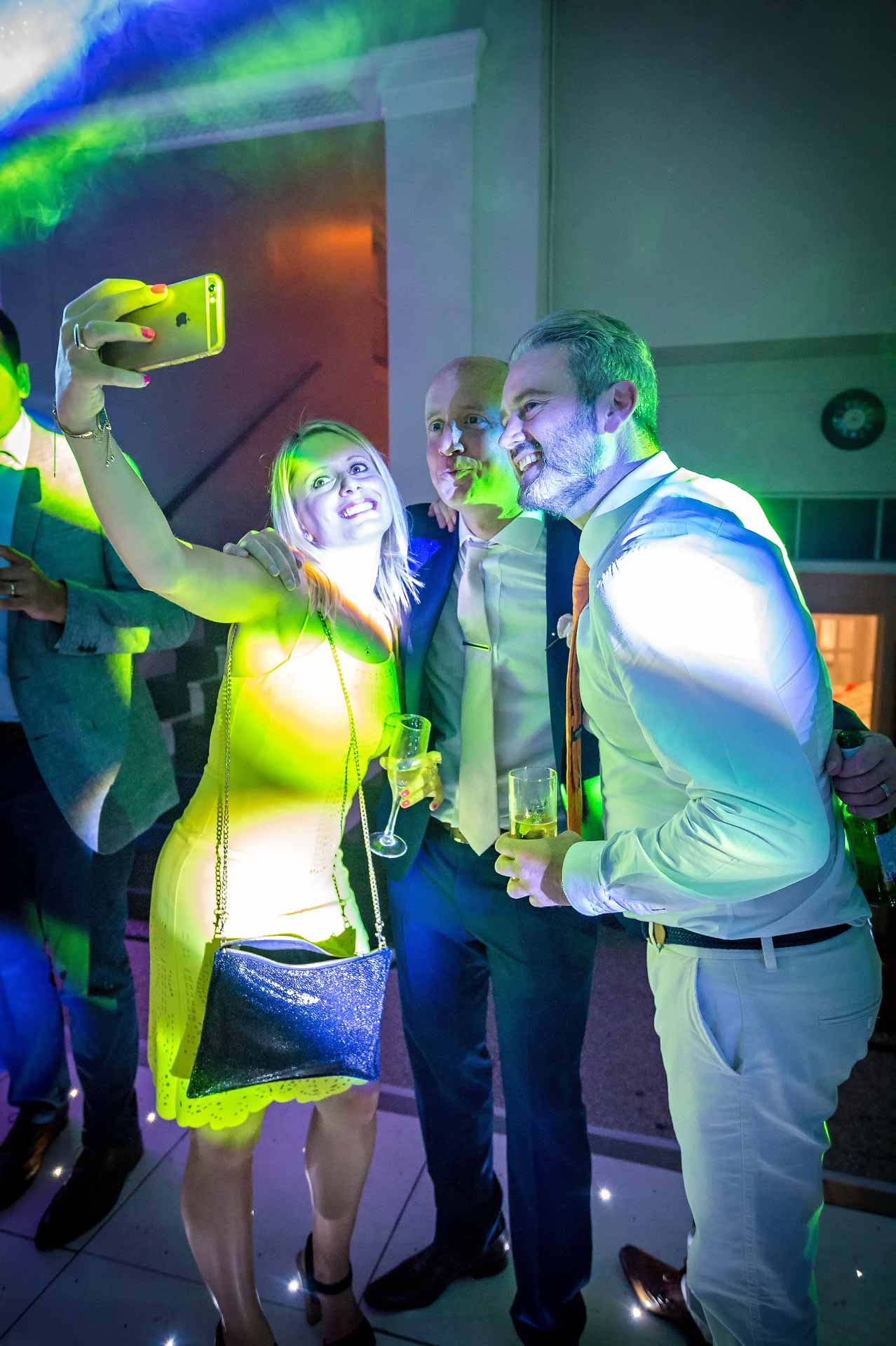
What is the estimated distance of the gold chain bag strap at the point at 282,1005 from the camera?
115 cm

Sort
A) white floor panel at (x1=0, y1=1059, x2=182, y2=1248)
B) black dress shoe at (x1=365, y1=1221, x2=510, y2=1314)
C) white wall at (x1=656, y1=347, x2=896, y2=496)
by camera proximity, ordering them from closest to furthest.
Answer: black dress shoe at (x1=365, y1=1221, x2=510, y2=1314) < white floor panel at (x1=0, y1=1059, x2=182, y2=1248) < white wall at (x1=656, y1=347, x2=896, y2=496)

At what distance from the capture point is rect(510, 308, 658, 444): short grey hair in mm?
1017

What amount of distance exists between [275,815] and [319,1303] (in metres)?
1.04

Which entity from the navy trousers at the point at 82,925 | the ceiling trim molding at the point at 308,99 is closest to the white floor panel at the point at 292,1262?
the navy trousers at the point at 82,925

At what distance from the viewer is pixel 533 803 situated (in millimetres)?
1090

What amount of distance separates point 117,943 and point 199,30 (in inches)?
94.3

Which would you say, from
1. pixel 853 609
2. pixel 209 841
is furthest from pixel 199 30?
pixel 853 609

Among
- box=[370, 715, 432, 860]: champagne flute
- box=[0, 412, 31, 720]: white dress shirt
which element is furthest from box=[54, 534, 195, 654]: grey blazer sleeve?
box=[370, 715, 432, 860]: champagne flute

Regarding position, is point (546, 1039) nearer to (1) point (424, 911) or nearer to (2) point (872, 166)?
(1) point (424, 911)

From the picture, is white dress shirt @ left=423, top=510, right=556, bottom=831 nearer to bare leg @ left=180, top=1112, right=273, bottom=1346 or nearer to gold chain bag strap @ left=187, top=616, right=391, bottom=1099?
gold chain bag strap @ left=187, top=616, right=391, bottom=1099

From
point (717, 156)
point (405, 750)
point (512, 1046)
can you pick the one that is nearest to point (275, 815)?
point (405, 750)

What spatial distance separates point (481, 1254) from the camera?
1541 millimetres

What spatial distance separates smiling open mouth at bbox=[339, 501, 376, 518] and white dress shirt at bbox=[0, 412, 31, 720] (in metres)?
0.84

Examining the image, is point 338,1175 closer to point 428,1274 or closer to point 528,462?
point 428,1274
